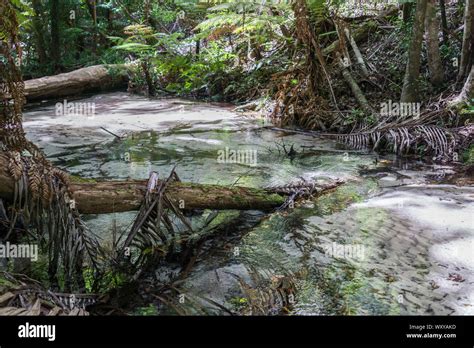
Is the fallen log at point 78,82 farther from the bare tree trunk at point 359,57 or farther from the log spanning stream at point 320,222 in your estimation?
the bare tree trunk at point 359,57

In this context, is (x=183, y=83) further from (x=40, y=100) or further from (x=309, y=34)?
(x=309, y=34)

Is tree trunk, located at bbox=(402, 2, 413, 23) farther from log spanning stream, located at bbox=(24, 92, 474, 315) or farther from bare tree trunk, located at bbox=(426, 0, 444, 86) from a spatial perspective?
log spanning stream, located at bbox=(24, 92, 474, 315)

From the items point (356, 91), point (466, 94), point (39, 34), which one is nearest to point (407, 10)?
point (356, 91)

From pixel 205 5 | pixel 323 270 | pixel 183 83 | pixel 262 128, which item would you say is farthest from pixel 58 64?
pixel 323 270

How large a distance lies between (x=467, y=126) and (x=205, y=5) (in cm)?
806

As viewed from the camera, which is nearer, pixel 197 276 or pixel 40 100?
pixel 197 276

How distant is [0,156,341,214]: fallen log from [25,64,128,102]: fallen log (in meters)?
8.17

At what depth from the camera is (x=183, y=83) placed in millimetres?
13648

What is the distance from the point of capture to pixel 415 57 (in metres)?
7.27

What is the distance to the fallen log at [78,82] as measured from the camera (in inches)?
454

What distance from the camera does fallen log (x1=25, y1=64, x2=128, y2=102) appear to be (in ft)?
37.8

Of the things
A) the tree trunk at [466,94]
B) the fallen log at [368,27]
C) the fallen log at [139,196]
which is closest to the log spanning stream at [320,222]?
the fallen log at [139,196]

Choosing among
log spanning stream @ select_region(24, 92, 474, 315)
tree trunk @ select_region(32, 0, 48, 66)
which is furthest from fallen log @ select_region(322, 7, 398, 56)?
tree trunk @ select_region(32, 0, 48, 66)

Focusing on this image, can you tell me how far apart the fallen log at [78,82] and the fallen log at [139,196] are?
26.8 ft
